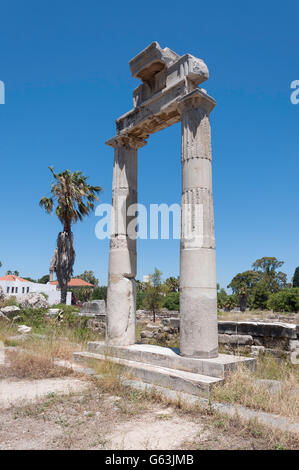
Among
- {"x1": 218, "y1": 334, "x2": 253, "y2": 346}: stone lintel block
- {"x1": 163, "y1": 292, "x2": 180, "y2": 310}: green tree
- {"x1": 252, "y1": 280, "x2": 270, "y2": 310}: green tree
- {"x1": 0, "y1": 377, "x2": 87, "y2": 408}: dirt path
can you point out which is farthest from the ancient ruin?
{"x1": 252, "y1": 280, "x2": 270, "y2": 310}: green tree

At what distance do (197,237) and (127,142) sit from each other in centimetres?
366

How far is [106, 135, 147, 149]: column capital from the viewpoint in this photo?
8.46 m

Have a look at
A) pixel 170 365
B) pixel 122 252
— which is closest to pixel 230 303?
pixel 122 252

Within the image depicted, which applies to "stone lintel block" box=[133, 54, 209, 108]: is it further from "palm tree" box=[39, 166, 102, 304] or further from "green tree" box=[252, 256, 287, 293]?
"green tree" box=[252, 256, 287, 293]

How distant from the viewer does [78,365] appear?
7020 millimetres

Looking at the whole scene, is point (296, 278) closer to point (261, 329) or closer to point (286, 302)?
point (286, 302)

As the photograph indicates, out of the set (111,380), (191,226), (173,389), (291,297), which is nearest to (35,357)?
(111,380)

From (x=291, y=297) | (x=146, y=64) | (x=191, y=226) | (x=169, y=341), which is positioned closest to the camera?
(x=191, y=226)

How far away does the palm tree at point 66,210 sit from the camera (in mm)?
21438

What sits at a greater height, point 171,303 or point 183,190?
point 183,190

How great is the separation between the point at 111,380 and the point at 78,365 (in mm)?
1858

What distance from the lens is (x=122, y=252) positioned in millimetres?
7930

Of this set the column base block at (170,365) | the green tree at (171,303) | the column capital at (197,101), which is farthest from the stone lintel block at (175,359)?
the green tree at (171,303)
